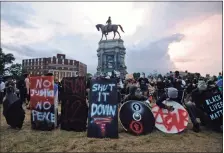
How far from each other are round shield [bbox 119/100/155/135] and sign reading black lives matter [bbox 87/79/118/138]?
54 cm

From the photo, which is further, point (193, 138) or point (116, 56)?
point (116, 56)

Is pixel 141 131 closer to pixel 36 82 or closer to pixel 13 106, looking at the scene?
pixel 36 82

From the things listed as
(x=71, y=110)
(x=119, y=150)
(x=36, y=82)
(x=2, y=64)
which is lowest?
(x=119, y=150)

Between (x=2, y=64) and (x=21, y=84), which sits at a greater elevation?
(x=2, y=64)

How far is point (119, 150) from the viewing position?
5.65 meters

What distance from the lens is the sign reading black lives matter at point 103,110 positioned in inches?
264

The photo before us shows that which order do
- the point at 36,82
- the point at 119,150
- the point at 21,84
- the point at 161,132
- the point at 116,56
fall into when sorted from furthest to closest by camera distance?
1. the point at 116,56
2. the point at 21,84
3. the point at 36,82
4. the point at 161,132
5. the point at 119,150

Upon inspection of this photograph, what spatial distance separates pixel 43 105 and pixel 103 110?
6.65ft

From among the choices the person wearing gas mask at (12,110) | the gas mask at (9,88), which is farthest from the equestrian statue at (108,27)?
the person wearing gas mask at (12,110)

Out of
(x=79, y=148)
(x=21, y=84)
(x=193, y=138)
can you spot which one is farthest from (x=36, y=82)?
(x=21, y=84)

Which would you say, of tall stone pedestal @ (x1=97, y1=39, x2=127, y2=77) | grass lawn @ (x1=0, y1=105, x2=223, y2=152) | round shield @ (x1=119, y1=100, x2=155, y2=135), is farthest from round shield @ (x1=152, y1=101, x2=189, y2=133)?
tall stone pedestal @ (x1=97, y1=39, x2=127, y2=77)

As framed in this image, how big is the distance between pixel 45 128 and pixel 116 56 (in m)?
35.0

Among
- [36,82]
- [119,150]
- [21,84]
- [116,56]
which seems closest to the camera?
[119,150]

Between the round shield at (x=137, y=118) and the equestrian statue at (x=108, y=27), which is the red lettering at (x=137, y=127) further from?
the equestrian statue at (x=108, y=27)
